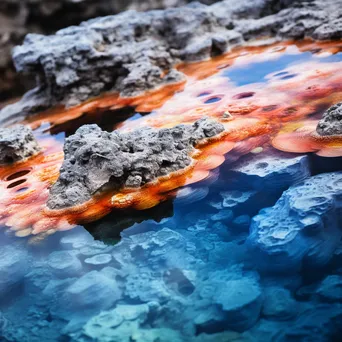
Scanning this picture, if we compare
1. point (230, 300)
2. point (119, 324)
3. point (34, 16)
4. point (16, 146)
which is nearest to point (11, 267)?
point (119, 324)

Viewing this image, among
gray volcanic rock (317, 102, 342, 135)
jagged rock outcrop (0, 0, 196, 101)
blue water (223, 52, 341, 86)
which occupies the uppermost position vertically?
jagged rock outcrop (0, 0, 196, 101)

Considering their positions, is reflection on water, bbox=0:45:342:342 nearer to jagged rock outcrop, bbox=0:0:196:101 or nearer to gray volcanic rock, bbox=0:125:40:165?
gray volcanic rock, bbox=0:125:40:165

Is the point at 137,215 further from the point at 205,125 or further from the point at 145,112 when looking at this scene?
the point at 145,112

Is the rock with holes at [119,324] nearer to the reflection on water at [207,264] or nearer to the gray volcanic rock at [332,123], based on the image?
the reflection on water at [207,264]

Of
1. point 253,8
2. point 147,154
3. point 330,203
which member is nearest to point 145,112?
point 147,154

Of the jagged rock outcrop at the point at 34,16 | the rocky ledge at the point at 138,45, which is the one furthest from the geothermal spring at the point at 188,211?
the jagged rock outcrop at the point at 34,16

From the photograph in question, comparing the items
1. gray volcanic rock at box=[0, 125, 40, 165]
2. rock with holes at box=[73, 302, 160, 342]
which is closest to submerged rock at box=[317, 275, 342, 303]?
rock with holes at box=[73, 302, 160, 342]
